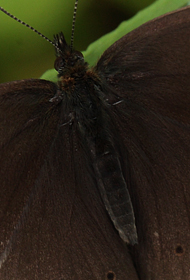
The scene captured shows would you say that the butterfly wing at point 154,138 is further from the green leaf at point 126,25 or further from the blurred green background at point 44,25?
the blurred green background at point 44,25

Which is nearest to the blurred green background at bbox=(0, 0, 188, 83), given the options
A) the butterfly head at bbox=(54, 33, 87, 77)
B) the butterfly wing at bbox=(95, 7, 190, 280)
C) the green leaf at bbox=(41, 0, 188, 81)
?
the green leaf at bbox=(41, 0, 188, 81)

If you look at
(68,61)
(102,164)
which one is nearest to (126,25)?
(68,61)

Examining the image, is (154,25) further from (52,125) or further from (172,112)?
(52,125)

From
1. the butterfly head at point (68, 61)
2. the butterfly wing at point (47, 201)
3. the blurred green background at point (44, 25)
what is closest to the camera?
the butterfly wing at point (47, 201)

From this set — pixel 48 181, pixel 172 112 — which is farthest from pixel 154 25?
pixel 48 181

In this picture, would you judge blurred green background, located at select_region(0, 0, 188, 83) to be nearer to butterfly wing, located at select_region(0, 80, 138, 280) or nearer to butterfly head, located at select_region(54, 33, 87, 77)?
butterfly head, located at select_region(54, 33, 87, 77)

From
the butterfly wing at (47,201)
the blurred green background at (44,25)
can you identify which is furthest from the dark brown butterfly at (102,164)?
the blurred green background at (44,25)

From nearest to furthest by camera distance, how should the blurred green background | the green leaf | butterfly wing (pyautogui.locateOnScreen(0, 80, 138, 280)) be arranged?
butterfly wing (pyautogui.locateOnScreen(0, 80, 138, 280)) → the green leaf → the blurred green background
